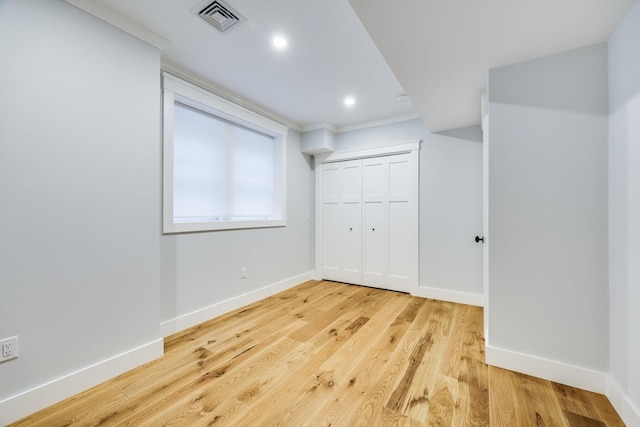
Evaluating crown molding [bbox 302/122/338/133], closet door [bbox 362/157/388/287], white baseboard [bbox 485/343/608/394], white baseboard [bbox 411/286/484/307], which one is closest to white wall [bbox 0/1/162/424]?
crown molding [bbox 302/122/338/133]

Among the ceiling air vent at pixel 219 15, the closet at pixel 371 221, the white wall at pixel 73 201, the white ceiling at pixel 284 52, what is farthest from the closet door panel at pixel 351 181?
the white wall at pixel 73 201

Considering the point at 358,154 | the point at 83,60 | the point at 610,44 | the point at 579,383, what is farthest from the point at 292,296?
the point at 610,44

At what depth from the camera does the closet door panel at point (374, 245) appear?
3725mm

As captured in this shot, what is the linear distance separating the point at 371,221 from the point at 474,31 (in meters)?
2.61

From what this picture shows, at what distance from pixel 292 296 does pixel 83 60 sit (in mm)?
2940

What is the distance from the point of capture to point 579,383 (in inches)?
62.2

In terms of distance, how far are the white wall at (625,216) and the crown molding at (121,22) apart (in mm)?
2835

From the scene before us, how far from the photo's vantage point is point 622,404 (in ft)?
4.40

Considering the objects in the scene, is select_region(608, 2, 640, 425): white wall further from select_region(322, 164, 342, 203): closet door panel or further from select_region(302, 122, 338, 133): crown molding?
select_region(322, 164, 342, 203): closet door panel

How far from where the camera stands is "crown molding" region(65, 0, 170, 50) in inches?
63.7

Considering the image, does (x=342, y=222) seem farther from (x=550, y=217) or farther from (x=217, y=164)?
(x=550, y=217)

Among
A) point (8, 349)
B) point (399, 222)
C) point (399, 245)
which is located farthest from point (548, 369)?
point (8, 349)

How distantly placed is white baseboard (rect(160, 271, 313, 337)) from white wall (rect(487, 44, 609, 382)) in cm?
242

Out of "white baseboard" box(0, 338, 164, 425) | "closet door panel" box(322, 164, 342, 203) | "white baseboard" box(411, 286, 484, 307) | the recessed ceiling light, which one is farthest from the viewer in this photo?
"closet door panel" box(322, 164, 342, 203)
